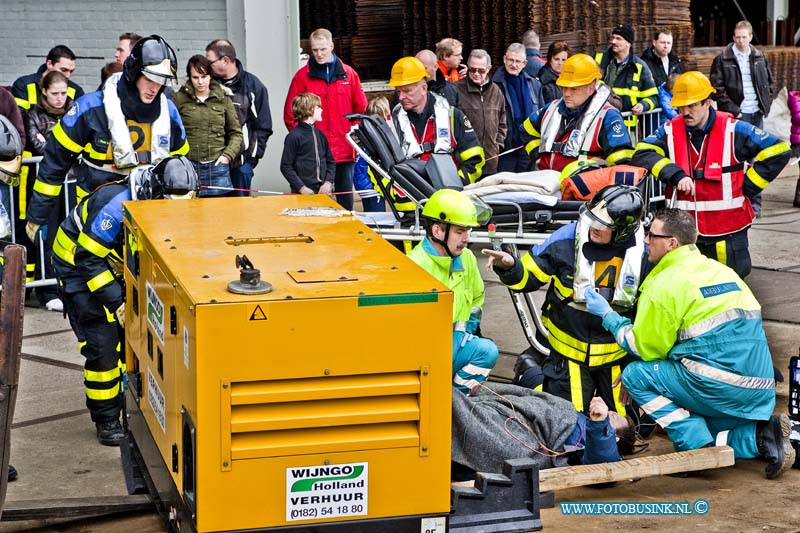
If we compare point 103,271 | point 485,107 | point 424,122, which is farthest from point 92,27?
point 103,271

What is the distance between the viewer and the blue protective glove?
6.53 m

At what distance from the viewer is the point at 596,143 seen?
8461 millimetres

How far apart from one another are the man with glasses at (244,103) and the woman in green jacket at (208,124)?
0.61 feet

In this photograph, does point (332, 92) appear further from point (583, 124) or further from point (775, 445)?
point (775, 445)

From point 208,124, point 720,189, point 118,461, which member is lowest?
point 118,461

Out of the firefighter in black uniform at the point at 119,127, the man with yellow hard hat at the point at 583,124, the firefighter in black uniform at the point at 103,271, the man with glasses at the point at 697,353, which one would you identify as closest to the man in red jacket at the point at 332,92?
the man with yellow hard hat at the point at 583,124

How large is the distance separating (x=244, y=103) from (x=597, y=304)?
16.6ft

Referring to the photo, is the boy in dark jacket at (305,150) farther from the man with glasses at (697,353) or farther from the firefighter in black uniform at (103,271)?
the man with glasses at (697,353)

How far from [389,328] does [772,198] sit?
39.1 feet

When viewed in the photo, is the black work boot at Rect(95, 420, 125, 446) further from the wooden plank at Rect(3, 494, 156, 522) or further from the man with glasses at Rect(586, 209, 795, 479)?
the man with glasses at Rect(586, 209, 795, 479)

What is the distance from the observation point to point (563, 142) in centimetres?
857

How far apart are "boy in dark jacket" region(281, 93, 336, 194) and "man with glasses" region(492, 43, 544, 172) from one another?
7.64ft

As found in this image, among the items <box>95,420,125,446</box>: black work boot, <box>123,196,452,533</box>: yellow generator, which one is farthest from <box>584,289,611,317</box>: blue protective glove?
<box>95,420,125,446</box>: black work boot

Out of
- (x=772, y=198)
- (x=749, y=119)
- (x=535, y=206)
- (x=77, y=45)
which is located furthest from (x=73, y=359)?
(x=772, y=198)
